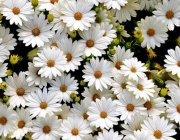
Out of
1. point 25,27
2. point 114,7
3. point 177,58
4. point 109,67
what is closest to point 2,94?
point 25,27

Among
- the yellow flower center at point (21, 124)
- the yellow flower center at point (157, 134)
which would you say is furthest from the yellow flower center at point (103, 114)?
the yellow flower center at point (21, 124)

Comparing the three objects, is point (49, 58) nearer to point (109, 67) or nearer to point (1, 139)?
point (109, 67)

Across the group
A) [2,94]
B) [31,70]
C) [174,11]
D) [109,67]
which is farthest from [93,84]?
[174,11]

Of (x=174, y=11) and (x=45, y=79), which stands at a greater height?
(x=174, y=11)

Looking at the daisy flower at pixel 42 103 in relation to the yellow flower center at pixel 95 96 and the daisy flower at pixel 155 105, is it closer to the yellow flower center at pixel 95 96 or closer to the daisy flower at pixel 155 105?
the yellow flower center at pixel 95 96

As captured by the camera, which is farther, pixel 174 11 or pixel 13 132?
pixel 174 11

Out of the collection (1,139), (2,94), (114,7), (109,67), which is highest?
(114,7)

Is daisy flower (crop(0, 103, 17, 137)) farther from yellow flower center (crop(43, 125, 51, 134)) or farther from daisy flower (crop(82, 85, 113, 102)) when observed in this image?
daisy flower (crop(82, 85, 113, 102))
